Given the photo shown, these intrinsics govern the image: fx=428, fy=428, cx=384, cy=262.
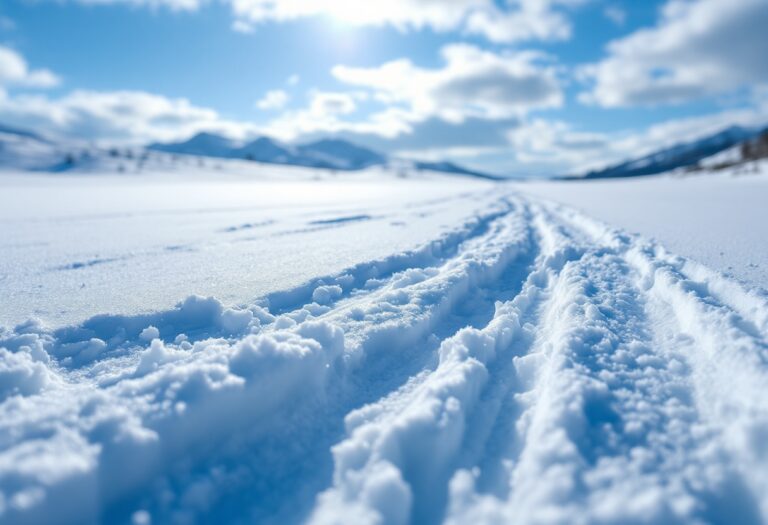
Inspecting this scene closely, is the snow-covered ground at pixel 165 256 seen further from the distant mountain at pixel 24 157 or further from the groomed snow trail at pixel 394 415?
the distant mountain at pixel 24 157


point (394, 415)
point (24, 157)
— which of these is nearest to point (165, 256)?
point (394, 415)

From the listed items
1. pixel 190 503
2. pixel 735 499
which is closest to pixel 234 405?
pixel 190 503

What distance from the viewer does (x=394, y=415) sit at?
1962mm

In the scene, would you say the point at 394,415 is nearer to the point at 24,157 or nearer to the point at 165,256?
the point at 165,256

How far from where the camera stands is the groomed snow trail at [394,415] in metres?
1.46

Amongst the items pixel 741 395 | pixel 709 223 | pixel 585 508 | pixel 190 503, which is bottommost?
pixel 190 503

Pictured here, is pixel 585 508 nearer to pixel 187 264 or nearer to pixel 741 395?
pixel 741 395

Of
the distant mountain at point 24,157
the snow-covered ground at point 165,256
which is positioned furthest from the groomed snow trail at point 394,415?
the distant mountain at point 24,157

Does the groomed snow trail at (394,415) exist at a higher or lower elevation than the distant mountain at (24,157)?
lower

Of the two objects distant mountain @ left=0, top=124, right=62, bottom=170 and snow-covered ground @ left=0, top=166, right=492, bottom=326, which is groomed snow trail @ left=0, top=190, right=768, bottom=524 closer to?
snow-covered ground @ left=0, top=166, right=492, bottom=326

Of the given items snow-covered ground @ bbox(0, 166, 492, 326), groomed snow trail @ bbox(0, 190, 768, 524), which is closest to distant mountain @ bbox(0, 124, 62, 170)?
snow-covered ground @ bbox(0, 166, 492, 326)

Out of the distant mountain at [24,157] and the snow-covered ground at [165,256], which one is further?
the distant mountain at [24,157]

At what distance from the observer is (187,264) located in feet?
14.2

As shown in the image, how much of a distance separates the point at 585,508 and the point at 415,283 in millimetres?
2603
